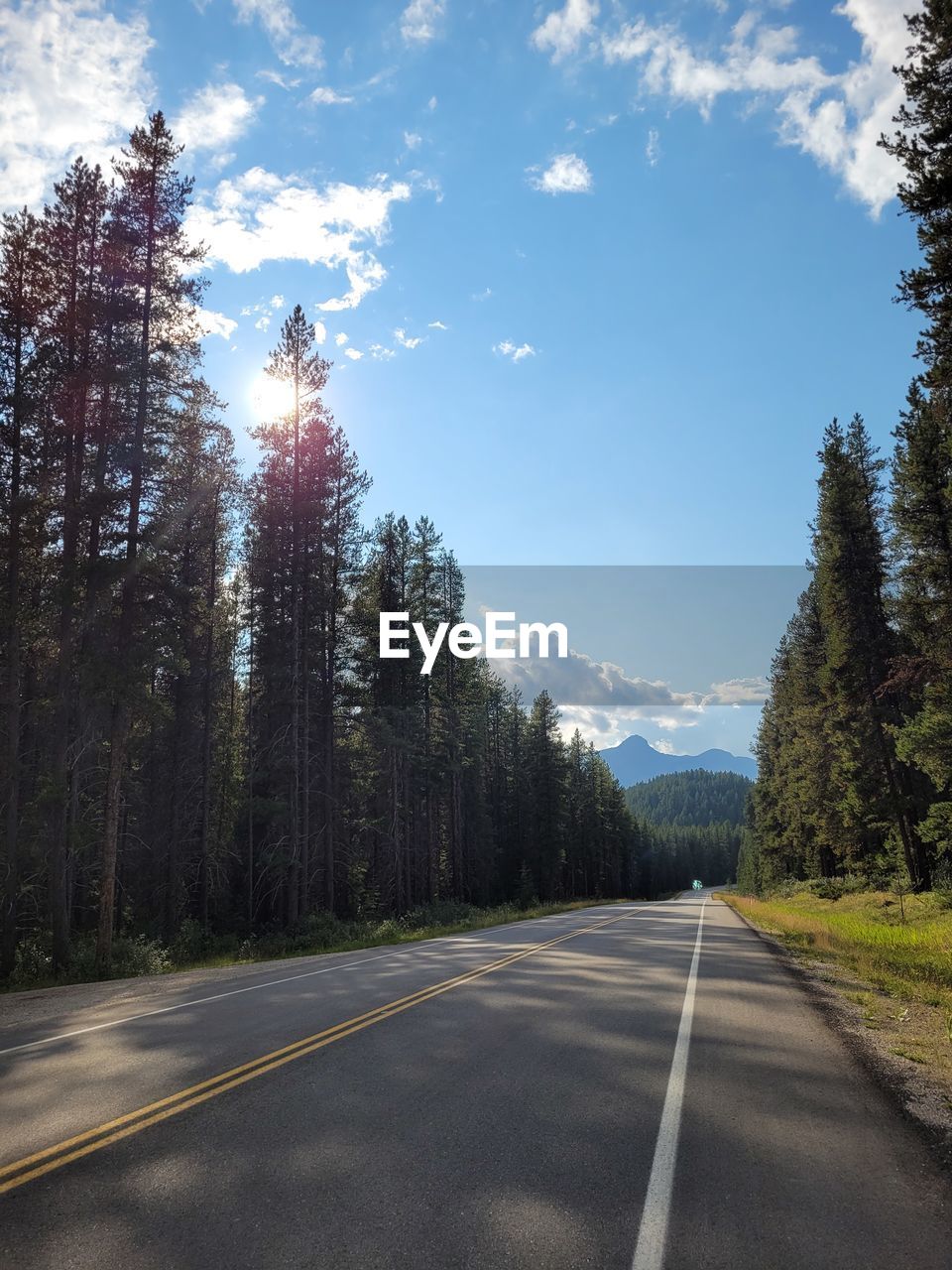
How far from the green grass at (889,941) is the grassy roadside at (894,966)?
13 millimetres

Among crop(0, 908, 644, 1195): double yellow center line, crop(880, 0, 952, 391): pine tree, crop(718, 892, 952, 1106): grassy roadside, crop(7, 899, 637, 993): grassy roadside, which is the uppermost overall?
→ crop(880, 0, 952, 391): pine tree

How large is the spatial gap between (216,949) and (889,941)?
808 inches

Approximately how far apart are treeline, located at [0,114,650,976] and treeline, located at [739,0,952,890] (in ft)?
58.8

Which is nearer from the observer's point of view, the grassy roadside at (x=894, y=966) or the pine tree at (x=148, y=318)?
the grassy roadside at (x=894, y=966)

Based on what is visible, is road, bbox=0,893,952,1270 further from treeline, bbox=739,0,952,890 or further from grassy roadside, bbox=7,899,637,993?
A: treeline, bbox=739,0,952,890

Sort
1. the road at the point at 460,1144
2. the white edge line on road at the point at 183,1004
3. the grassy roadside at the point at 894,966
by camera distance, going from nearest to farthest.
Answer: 1. the road at the point at 460,1144
2. the grassy roadside at the point at 894,966
3. the white edge line on road at the point at 183,1004

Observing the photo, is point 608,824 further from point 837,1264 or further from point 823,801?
point 837,1264

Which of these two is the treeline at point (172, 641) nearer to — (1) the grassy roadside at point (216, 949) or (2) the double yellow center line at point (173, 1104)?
(1) the grassy roadside at point (216, 949)

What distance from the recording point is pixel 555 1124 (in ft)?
16.8

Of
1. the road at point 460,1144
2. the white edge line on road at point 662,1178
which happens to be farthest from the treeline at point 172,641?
the white edge line on road at point 662,1178

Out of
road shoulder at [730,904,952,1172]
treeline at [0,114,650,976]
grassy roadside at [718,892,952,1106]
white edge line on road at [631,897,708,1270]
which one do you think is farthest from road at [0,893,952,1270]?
treeline at [0,114,650,976]

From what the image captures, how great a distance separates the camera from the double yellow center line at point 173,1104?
177 inches

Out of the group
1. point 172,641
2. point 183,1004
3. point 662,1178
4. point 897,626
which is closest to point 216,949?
point 172,641

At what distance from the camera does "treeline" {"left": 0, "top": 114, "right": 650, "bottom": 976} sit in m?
18.2
